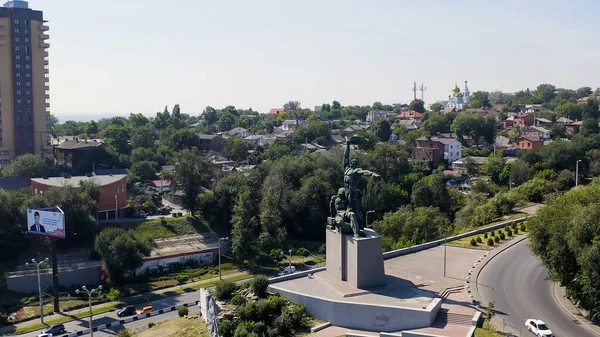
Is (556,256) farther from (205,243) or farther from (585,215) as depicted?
(205,243)

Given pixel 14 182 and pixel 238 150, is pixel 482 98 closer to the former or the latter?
pixel 238 150

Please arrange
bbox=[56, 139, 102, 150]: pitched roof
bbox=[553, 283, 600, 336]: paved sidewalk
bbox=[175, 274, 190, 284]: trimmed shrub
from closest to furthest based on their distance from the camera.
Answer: bbox=[553, 283, 600, 336]: paved sidewalk < bbox=[175, 274, 190, 284]: trimmed shrub < bbox=[56, 139, 102, 150]: pitched roof

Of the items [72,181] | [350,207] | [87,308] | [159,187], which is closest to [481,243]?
[350,207]

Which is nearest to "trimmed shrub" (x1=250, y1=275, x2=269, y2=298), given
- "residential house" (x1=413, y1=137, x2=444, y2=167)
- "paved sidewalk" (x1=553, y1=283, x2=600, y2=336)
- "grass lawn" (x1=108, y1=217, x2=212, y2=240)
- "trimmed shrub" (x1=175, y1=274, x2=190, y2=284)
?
"paved sidewalk" (x1=553, y1=283, x2=600, y2=336)

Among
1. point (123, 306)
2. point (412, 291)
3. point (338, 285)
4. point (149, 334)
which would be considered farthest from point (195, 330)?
point (123, 306)

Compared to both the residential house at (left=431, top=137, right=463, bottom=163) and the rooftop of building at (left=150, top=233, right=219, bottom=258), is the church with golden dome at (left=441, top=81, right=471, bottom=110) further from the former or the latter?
the rooftop of building at (left=150, top=233, right=219, bottom=258)

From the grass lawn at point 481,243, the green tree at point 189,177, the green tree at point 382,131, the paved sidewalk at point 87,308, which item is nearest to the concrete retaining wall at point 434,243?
the grass lawn at point 481,243
